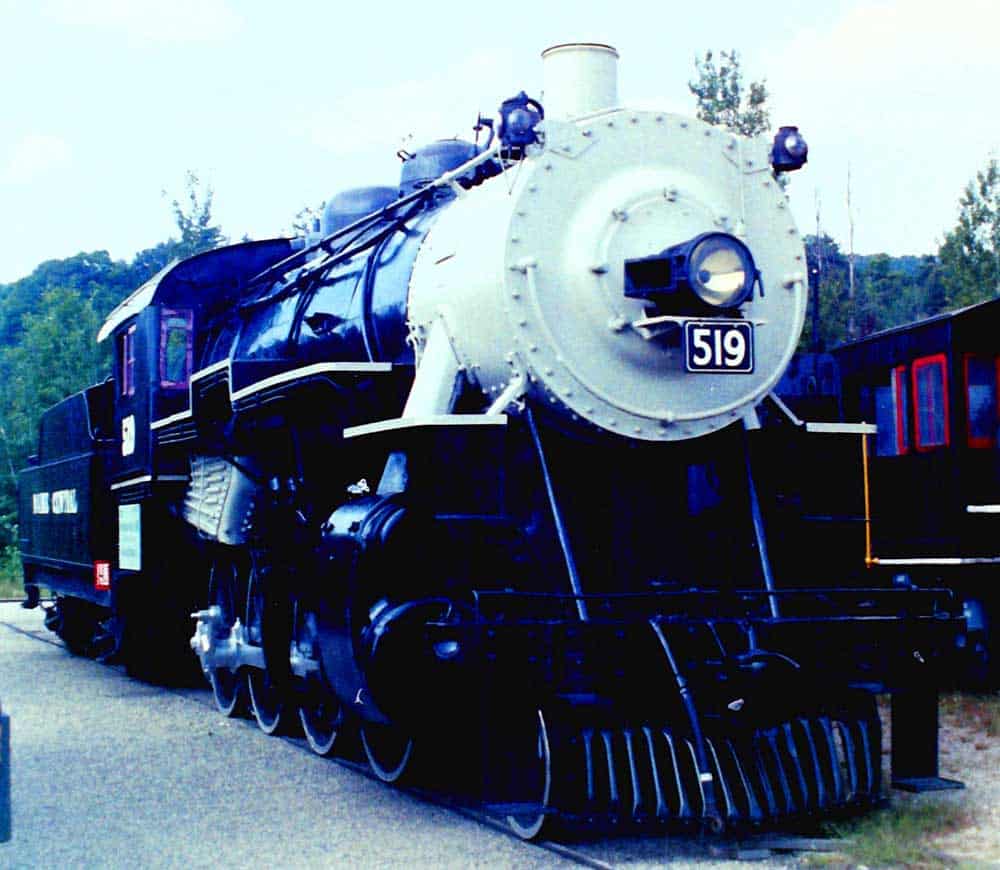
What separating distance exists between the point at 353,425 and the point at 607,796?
2.17 m

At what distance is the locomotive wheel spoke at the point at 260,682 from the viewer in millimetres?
8297

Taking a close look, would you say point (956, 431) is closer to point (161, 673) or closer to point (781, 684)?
point (781, 684)

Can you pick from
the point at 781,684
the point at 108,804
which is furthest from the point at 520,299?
the point at 108,804

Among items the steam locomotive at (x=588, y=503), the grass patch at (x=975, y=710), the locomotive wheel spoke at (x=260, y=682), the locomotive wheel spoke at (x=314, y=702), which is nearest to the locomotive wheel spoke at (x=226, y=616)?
the locomotive wheel spoke at (x=260, y=682)

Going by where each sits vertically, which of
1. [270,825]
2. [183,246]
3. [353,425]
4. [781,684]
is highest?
[183,246]

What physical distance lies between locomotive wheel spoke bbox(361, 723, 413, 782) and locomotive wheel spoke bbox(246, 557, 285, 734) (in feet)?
3.89

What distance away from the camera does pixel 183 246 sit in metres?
36.8

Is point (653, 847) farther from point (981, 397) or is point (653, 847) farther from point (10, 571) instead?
point (10, 571)

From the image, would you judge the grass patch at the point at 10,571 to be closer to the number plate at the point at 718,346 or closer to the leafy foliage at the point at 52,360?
the leafy foliage at the point at 52,360

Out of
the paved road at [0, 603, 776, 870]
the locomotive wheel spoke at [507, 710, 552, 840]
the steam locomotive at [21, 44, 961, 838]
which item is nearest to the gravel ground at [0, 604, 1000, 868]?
the paved road at [0, 603, 776, 870]

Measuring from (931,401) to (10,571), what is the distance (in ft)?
75.1

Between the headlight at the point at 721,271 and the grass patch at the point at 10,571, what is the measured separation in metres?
23.1

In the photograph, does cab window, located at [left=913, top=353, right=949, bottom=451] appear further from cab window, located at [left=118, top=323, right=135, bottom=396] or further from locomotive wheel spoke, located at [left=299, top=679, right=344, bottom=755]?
cab window, located at [left=118, top=323, right=135, bottom=396]

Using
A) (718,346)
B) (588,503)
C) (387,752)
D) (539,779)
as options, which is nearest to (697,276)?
(718,346)
